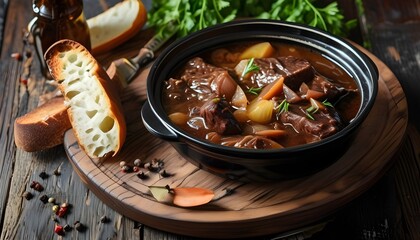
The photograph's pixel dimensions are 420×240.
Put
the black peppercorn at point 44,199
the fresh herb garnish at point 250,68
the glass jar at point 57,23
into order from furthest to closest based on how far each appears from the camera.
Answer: the glass jar at point 57,23 < the fresh herb garnish at point 250,68 < the black peppercorn at point 44,199

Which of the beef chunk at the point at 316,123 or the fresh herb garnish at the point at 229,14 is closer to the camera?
the beef chunk at the point at 316,123

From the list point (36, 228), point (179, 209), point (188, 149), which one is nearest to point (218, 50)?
point (188, 149)

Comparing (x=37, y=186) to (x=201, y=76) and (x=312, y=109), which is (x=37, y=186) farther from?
(x=312, y=109)

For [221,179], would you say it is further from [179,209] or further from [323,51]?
[323,51]

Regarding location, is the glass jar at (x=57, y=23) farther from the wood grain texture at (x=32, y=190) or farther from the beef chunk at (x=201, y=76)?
the beef chunk at (x=201, y=76)

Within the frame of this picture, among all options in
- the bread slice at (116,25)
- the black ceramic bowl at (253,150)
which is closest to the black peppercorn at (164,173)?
the black ceramic bowl at (253,150)

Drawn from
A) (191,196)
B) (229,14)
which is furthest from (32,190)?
(229,14)
